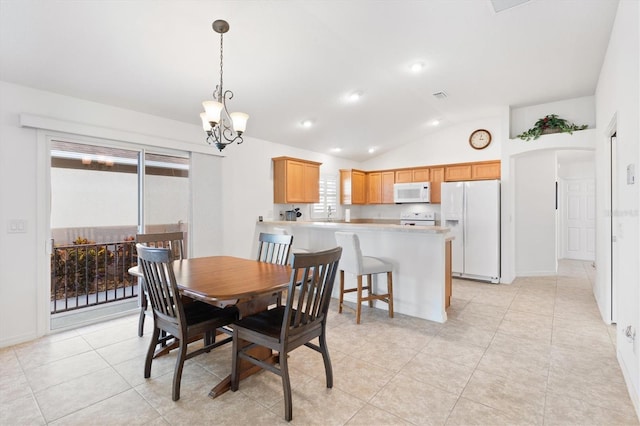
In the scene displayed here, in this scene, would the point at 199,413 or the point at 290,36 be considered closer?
the point at 199,413

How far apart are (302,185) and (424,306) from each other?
2970 mm

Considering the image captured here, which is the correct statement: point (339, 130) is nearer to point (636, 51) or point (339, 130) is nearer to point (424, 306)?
point (424, 306)

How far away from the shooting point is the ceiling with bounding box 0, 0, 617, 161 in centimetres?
247

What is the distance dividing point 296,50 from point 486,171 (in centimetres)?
416

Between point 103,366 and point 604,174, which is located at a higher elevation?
point 604,174

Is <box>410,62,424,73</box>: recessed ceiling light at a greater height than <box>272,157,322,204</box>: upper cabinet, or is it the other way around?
<box>410,62,424,73</box>: recessed ceiling light

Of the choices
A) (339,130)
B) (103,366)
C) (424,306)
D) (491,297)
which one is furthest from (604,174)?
(103,366)

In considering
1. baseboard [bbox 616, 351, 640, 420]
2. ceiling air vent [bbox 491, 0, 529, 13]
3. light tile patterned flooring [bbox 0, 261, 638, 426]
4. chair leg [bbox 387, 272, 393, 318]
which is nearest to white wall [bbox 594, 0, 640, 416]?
baseboard [bbox 616, 351, 640, 420]

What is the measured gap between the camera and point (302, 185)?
216 inches

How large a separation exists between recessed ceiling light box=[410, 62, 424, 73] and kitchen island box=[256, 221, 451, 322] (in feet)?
6.20

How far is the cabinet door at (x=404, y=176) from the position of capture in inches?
257

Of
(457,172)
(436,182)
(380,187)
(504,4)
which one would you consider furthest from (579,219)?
(504,4)

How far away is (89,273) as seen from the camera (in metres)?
3.98

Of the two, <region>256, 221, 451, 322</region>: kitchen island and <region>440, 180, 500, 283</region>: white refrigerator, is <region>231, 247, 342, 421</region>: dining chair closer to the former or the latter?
<region>256, 221, 451, 322</region>: kitchen island
